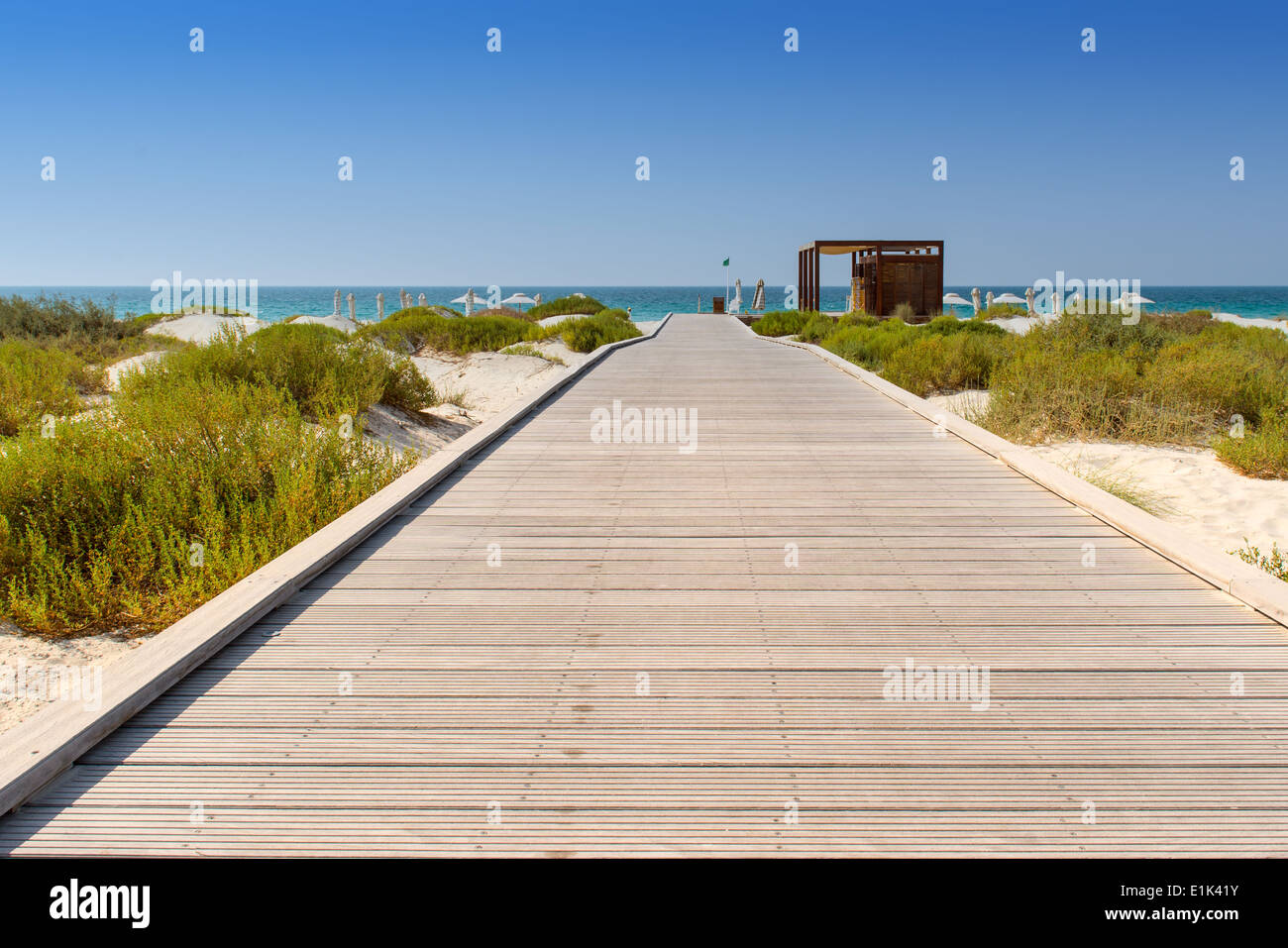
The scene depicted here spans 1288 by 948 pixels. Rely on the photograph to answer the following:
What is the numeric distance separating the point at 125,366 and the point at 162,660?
10.9m

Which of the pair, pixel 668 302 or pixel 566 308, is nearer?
pixel 566 308

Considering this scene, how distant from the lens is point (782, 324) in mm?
24688

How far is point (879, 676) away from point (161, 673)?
88.8 inches

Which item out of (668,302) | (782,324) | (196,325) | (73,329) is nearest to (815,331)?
(782,324)

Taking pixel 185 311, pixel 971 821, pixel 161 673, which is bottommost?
pixel 971 821

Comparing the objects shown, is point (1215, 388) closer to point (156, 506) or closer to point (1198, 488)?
point (1198, 488)

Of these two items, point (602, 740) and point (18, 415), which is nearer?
point (602, 740)

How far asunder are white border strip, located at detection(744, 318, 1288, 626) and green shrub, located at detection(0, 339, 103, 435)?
7.83 m

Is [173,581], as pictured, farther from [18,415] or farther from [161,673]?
[18,415]

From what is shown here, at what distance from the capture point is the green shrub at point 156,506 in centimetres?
439

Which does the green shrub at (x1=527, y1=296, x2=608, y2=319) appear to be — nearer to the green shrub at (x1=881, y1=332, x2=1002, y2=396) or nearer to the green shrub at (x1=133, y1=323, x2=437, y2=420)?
the green shrub at (x1=881, y1=332, x2=1002, y2=396)

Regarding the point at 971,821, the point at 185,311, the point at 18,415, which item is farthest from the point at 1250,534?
the point at 185,311
